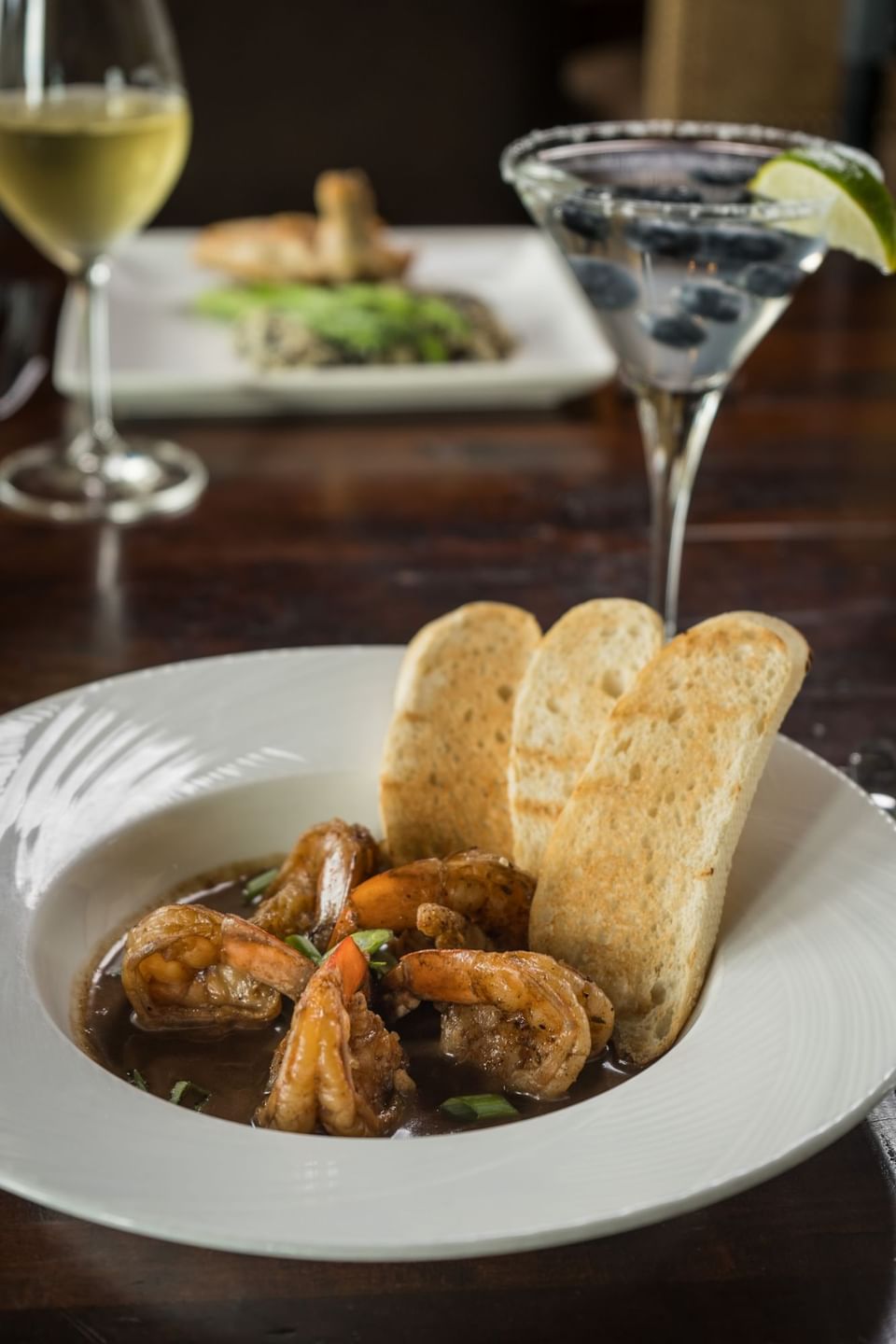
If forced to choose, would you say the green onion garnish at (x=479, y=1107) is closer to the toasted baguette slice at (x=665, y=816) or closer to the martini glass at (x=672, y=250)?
the toasted baguette slice at (x=665, y=816)

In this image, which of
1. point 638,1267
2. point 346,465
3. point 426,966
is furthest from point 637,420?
point 638,1267

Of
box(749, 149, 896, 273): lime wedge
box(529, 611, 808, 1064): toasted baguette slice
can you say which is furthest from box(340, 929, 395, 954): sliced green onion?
box(749, 149, 896, 273): lime wedge

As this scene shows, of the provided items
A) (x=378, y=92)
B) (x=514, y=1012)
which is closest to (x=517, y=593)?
(x=514, y=1012)

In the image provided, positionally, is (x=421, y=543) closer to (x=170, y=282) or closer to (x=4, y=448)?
(x=4, y=448)

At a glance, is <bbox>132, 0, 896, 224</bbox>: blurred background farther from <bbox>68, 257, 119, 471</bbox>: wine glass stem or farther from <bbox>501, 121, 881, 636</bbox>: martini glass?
<bbox>501, 121, 881, 636</bbox>: martini glass

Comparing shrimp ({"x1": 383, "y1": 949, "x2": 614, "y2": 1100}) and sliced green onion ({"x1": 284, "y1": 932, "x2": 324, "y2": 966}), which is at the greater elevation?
shrimp ({"x1": 383, "y1": 949, "x2": 614, "y2": 1100})

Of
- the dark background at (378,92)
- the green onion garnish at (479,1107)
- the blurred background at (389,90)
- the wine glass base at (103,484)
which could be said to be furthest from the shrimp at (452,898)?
the dark background at (378,92)

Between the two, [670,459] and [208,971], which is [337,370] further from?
[208,971]
